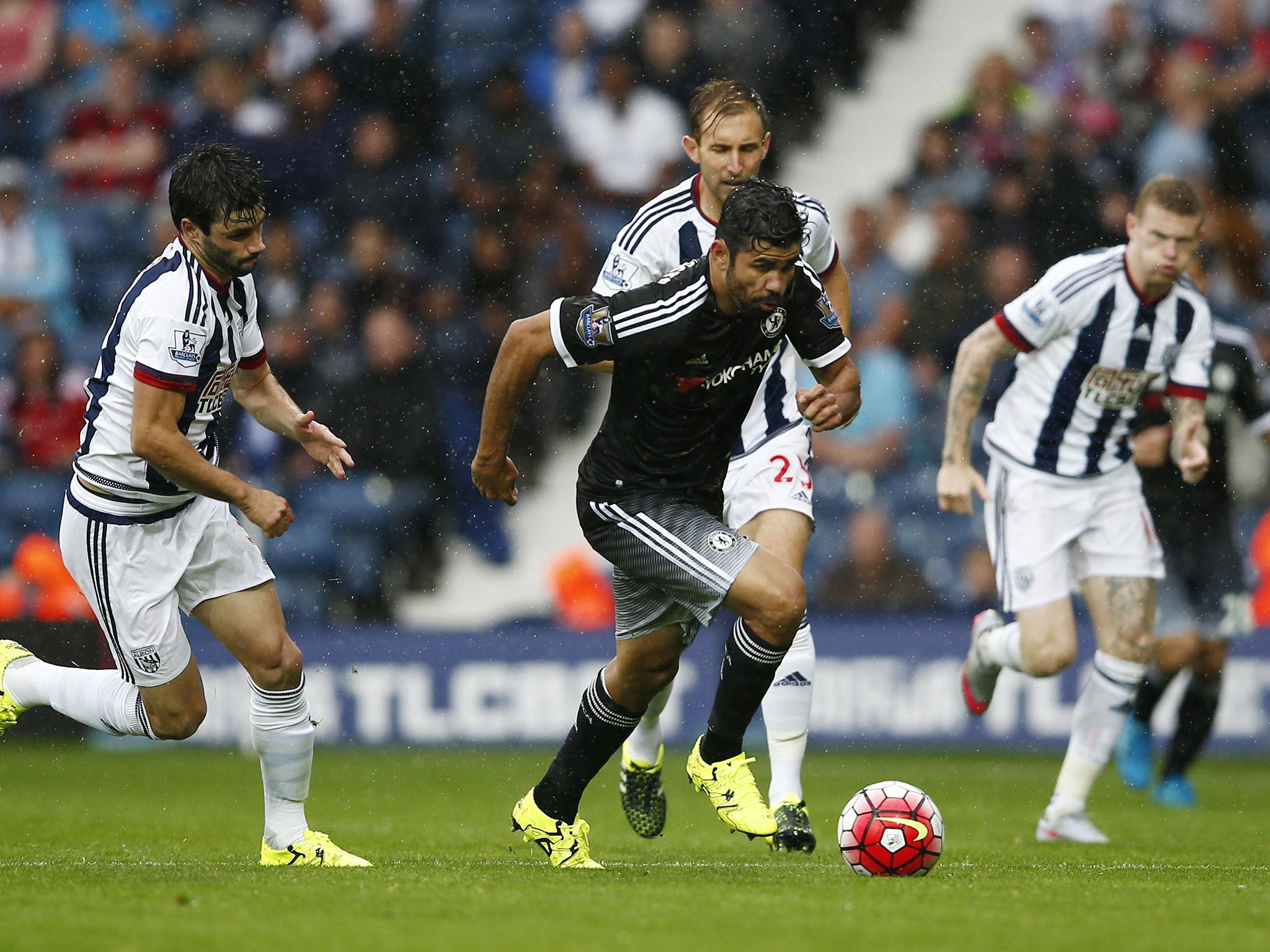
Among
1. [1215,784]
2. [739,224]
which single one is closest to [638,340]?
[739,224]

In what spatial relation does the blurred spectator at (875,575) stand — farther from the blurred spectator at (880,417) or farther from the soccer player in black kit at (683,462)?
the soccer player in black kit at (683,462)

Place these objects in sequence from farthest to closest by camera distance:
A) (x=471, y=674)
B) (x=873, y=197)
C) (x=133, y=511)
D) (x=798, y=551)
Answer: (x=873, y=197), (x=471, y=674), (x=798, y=551), (x=133, y=511)

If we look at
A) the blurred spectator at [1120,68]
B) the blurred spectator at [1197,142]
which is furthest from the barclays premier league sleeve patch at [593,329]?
the blurred spectator at [1120,68]

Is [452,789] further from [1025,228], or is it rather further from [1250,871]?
[1025,228]

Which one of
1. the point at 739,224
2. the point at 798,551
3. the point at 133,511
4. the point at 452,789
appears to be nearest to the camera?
the point at 739,224

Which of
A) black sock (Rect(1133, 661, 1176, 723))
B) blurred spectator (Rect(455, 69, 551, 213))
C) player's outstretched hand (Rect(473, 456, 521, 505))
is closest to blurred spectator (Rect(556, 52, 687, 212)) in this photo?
blurred spectator (Rect(455, 69, 551, 213))

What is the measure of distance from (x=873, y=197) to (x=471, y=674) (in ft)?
16.4

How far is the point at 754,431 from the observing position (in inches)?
265

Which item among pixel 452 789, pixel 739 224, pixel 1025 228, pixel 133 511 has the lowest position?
pixel 452 789

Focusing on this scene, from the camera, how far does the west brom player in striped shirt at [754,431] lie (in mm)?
6375

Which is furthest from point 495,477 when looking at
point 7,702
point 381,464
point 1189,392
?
point 381,464

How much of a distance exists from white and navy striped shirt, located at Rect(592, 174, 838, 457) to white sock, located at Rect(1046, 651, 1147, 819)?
1852 millimetres

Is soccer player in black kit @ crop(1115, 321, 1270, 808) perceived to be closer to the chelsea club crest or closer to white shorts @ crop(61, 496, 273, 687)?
the chelsea club crest

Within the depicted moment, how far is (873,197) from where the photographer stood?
13.4m
